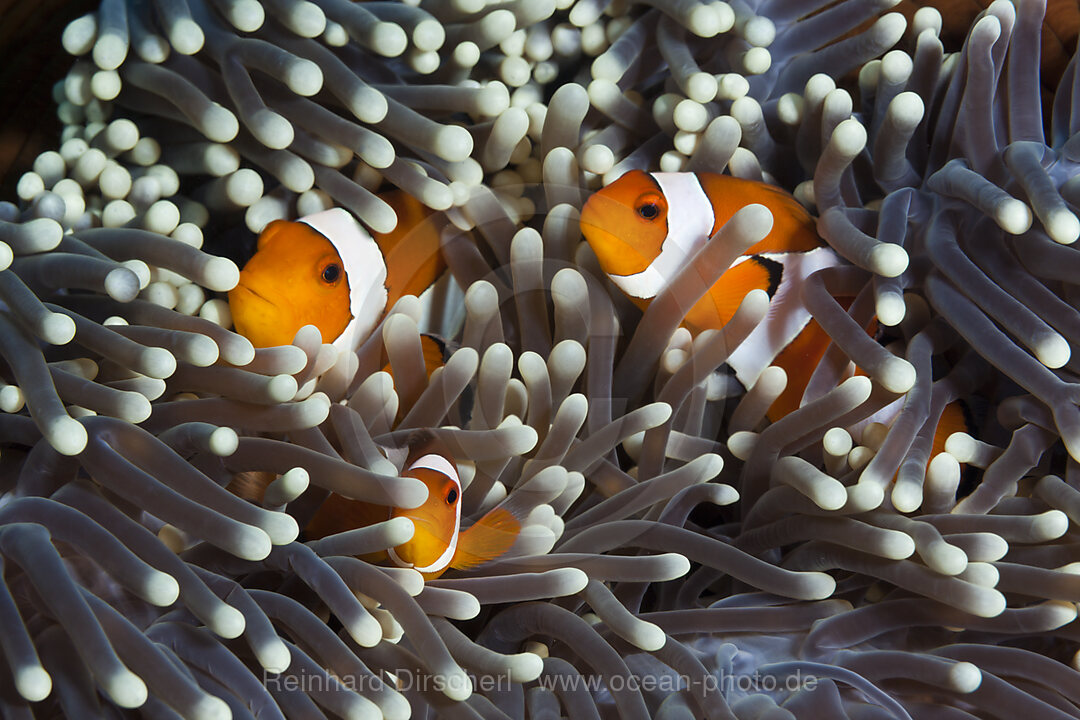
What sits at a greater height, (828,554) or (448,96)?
(448,96)

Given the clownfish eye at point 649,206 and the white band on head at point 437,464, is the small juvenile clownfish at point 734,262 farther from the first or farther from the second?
the white band on head at point 437,464

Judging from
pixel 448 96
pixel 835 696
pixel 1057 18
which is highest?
pixel 1057 18

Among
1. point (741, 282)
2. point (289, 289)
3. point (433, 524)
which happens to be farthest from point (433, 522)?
point (741, 282)

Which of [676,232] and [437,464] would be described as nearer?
[437,464]

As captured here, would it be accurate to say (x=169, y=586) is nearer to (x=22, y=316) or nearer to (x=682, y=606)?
(x=22, y=316)

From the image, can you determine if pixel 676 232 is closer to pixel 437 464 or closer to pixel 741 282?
pixel 741 282

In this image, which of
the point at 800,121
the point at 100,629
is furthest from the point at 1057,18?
the point at 100,629

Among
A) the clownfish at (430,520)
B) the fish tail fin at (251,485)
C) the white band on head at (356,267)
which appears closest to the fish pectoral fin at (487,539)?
the clownfish at (430,520)
